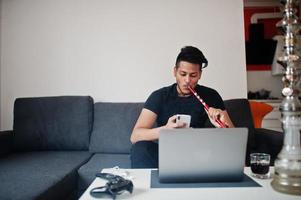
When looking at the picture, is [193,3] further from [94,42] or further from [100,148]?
[100,148]

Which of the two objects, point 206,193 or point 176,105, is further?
point 176,105

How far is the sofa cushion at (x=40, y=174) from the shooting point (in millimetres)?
1152

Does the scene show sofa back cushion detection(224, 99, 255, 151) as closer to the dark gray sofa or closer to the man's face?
the dark gray sofa

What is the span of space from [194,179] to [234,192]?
14 centimetres

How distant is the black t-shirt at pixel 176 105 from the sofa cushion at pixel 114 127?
0.55 meters

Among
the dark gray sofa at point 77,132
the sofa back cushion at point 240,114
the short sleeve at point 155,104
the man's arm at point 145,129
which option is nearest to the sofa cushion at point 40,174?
the dark gray sofa at point 77,132

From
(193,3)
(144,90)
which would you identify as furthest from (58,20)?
(193,3)

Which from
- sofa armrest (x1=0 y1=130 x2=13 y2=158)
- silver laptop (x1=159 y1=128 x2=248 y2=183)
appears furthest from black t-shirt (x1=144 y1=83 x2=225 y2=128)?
sofa armrest (x1=0 y1=130 x2=13 y2=158)

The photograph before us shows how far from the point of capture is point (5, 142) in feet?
6.76

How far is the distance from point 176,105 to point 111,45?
1.10 metres

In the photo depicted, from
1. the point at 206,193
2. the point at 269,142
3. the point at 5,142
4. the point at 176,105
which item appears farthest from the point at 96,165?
the point at 269,142

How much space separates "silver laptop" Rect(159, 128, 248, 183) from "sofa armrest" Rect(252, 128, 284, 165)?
0.86 m

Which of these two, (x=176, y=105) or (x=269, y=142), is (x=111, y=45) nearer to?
(x=176, y=105)

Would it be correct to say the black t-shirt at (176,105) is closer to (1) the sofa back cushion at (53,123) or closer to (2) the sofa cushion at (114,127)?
(2) the sofa cushion at (114,127)
